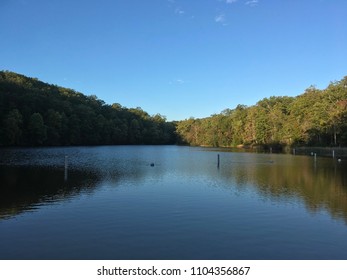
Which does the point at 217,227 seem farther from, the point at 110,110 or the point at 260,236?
the point at 110,110

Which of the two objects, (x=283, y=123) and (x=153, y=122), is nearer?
(x=283, y=123)

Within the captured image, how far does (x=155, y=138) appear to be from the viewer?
14475 cm

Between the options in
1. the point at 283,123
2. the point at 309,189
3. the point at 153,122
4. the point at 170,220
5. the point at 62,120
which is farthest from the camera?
the point at 153,122

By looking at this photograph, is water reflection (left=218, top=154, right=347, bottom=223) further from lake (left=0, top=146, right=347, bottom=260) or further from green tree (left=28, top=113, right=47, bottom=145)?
green tree (left=28, top=113, right=47, bottom=145)

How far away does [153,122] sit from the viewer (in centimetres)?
15088

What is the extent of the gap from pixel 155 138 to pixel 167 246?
445 ft

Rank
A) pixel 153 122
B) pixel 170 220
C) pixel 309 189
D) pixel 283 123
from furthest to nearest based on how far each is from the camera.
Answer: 1. pixel 153 122
2. pixel 283 123
3. pixel 309 189
4. pixel 170 220

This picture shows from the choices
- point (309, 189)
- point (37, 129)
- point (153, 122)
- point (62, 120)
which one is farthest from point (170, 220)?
point (153, 122)

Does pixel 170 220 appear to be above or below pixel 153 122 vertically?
below

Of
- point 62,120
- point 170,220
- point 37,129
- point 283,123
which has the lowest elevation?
point 170,220

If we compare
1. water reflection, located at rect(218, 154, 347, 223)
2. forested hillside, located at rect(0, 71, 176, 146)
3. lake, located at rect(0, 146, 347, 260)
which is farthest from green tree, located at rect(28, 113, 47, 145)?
water reflection, located at rect(218, 154, 347, 223)

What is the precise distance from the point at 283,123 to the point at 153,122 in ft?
243

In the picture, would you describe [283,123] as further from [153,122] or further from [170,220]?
[170,220]

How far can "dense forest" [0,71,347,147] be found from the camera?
223ft
